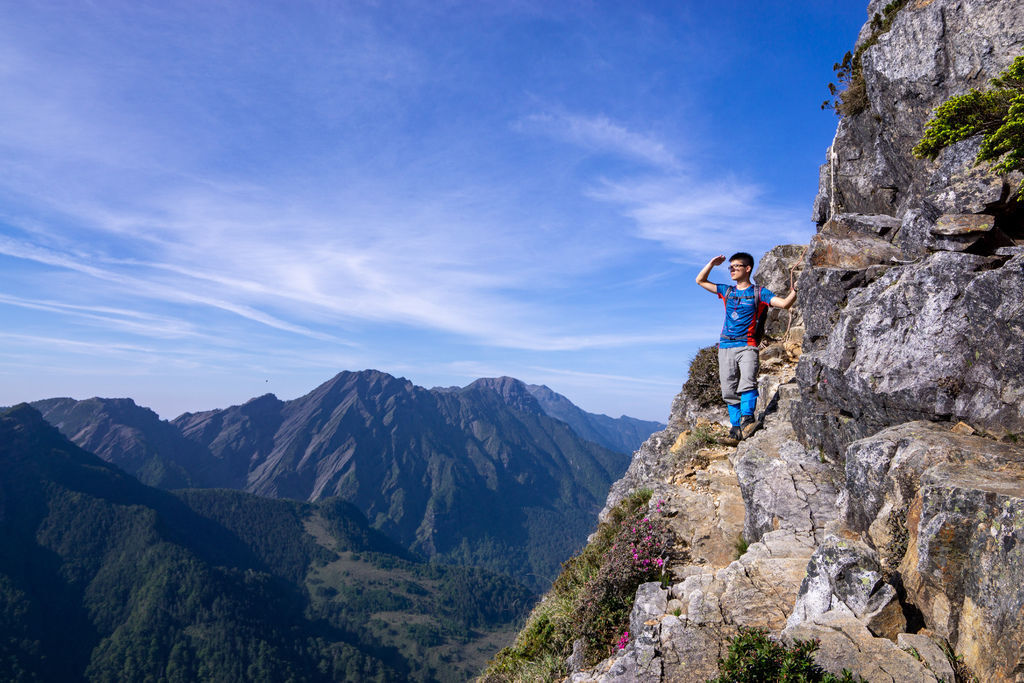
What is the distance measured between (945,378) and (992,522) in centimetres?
324

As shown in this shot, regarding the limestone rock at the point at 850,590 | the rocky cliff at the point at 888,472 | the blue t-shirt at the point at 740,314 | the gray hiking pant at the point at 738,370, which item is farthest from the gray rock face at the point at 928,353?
the limestone rock at the point at 850,590

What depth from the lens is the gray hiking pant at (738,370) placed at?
1122 cm

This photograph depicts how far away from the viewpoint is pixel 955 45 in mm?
13750

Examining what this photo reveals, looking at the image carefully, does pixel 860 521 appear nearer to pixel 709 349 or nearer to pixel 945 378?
pixel 945 378

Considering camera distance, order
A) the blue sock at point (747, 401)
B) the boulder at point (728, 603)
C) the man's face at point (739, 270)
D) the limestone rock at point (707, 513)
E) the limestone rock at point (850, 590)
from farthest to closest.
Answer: the blue sock at point (747, 401)
the man's face at point (739, 270)
the limestone rock at point (707, 513)
the boulder at point (728, 603)
the limestone rock at point (850, 590)

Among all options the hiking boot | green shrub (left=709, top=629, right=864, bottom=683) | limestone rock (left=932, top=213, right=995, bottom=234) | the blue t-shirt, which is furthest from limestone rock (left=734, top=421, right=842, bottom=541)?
limestone rock (left=932, top=213, right=995, bottom=234)

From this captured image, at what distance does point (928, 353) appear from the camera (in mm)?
8023

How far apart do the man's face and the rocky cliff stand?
1756 mm

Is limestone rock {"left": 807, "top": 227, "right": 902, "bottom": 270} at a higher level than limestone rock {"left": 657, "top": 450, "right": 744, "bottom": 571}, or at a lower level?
higher

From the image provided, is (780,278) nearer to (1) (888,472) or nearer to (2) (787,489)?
(2) (787,489)

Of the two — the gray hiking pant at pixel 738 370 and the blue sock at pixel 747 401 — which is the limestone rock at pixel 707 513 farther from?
the gray hiking pant at pixel 738 370

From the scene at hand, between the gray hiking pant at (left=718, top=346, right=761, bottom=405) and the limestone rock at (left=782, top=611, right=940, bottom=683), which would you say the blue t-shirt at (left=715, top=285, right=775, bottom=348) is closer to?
the gray hiking pant at (left=718, top=346, right=761, bottom=405)

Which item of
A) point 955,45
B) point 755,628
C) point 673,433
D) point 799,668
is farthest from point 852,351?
point 955,45

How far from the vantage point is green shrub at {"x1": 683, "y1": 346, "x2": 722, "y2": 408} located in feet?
54.9
